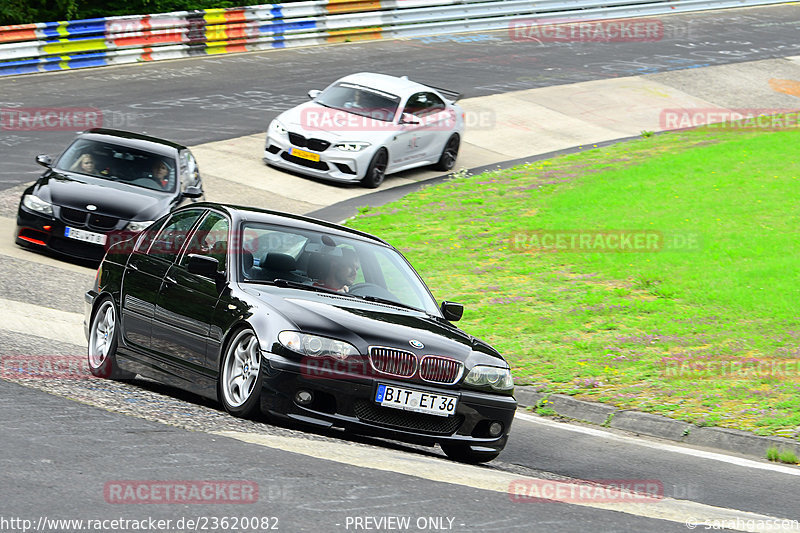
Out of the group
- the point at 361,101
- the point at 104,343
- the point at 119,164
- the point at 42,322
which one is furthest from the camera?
the point at 361,101

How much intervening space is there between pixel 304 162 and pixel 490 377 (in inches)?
531

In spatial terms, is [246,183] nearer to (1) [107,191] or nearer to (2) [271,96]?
(1) [107,191]

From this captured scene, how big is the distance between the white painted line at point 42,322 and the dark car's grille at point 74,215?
2447 mm

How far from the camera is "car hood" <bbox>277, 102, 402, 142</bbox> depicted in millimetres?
20797

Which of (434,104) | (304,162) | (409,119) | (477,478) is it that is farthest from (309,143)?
(477,478)

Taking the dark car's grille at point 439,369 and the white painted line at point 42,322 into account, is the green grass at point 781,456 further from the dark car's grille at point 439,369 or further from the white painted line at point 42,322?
the white painted line at point 42,322

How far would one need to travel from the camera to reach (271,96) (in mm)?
26562

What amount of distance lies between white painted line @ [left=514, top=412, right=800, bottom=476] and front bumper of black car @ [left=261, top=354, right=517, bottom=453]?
2.36 meters

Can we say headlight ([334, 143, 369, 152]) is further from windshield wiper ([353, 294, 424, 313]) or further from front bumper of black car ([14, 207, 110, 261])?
windshield wiper ([353, 294, 424, 313])

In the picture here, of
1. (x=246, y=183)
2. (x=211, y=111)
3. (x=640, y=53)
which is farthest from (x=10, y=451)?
(x=640, y=53)

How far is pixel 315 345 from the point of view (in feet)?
23.8

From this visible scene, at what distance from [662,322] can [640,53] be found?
24083mm

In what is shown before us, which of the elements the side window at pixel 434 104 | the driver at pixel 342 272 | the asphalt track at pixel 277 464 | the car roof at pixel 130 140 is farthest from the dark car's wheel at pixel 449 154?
the driver at pixel 342 272

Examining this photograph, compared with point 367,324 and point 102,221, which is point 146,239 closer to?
point 367,324
